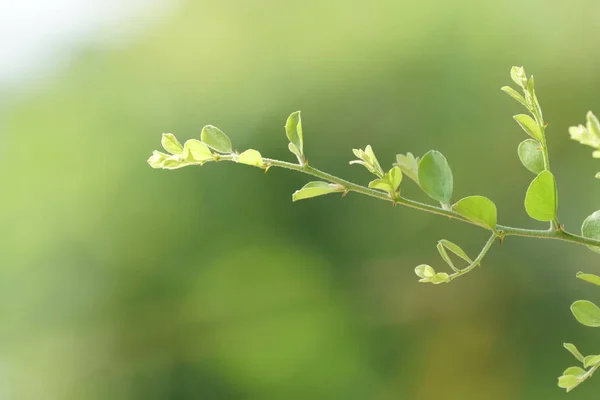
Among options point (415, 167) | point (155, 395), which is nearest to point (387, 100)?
point (155, 395)

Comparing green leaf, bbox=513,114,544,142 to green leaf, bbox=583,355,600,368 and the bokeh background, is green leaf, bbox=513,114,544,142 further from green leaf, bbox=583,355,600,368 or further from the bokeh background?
the bokeh background

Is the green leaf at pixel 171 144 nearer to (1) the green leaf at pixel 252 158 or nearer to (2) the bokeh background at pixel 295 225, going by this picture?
(1) the green leaf at pixel 252 158

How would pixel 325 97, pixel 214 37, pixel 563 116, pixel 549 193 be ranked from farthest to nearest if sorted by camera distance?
pixel 214 37
pixel 325 97
pixel 563 116
pixel 549 193

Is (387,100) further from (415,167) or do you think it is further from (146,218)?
(415,167)

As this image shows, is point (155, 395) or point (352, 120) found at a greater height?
point (352, 120)

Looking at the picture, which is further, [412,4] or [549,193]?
[412,4]

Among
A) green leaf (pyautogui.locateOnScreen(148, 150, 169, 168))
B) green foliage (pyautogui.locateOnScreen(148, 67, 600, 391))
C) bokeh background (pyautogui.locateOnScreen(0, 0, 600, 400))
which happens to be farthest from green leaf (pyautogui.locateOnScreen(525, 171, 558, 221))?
bokeh background (pyautogui.locateOnScreen(0, 0, 600, 400))

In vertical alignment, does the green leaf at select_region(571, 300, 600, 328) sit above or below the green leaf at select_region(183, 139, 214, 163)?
below
